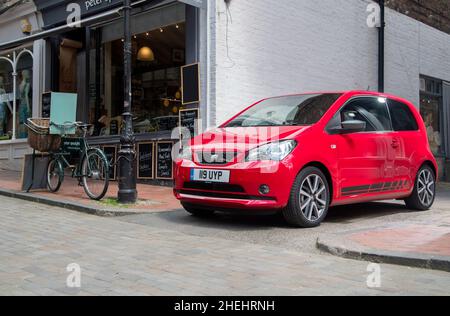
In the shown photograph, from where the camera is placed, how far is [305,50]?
39.5 feet

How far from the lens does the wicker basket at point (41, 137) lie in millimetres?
8633

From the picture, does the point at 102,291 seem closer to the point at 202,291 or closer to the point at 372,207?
the point at 202,291

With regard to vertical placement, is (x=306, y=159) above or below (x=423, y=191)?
above

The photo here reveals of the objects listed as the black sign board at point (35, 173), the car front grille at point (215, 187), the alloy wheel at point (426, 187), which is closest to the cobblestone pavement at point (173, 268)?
the car front grille at point (215, 187)

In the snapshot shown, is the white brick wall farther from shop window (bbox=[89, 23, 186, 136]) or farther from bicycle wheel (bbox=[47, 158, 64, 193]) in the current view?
bicycle wheel (bbox=[47, 158, 64, 193])

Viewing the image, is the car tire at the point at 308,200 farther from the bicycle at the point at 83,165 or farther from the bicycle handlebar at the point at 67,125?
the bicycle handlebar at the point at 67,125

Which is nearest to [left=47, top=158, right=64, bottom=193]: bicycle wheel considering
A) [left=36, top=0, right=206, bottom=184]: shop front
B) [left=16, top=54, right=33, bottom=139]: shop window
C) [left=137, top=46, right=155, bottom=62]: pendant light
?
[left=36, top=0, right=206, bottom=184]: shop front

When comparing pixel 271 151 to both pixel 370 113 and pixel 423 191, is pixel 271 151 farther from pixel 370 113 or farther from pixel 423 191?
pixel 423 191

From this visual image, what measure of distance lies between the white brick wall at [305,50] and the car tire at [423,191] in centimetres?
395

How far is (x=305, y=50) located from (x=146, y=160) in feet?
14.7

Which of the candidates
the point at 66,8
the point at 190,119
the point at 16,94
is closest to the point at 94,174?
the point at 190,119
